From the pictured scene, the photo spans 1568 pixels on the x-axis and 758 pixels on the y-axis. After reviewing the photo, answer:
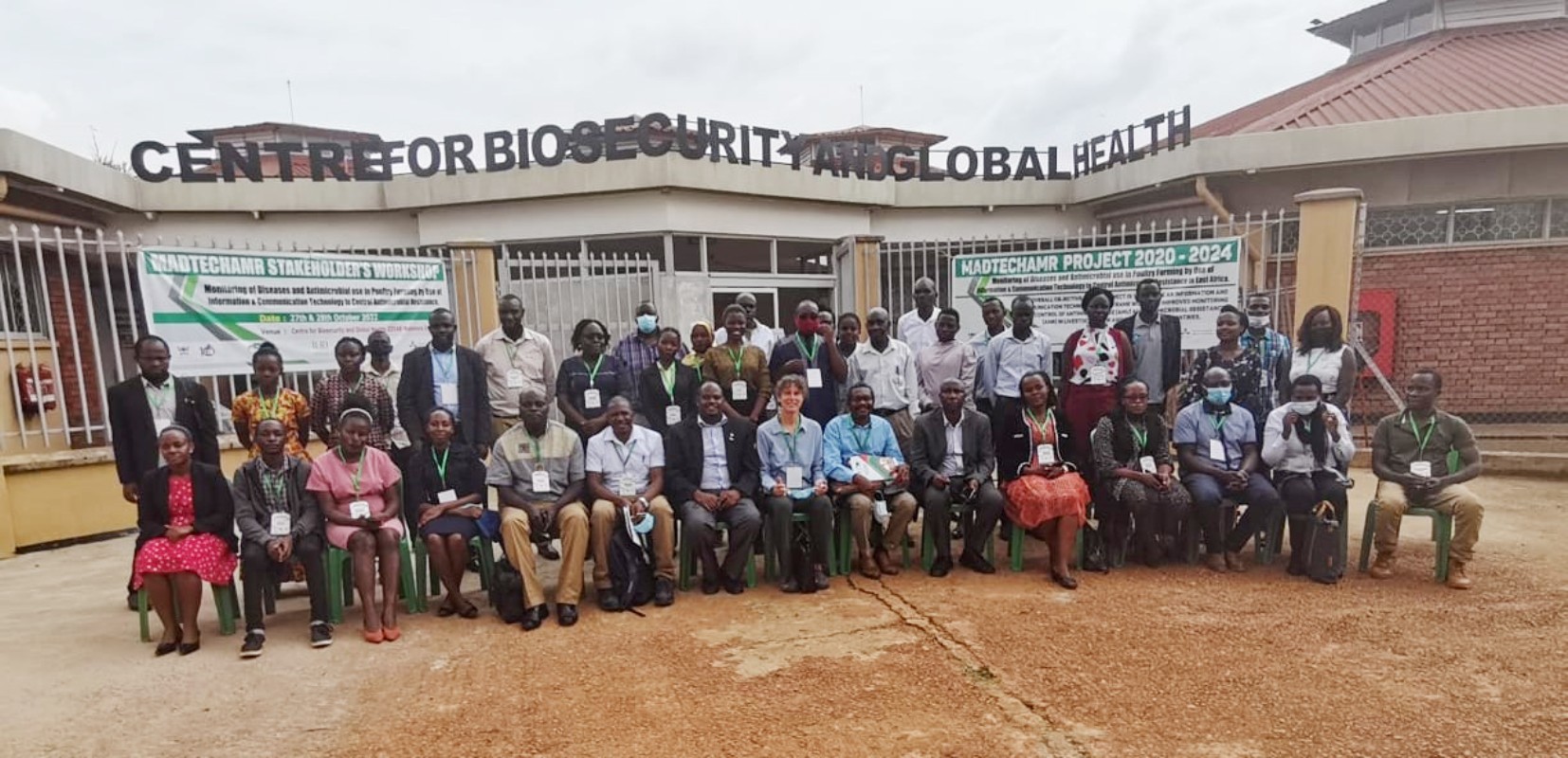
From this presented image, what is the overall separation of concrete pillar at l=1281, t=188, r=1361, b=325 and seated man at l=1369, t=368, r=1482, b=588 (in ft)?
9.24

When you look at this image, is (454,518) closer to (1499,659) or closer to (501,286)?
(501,286)

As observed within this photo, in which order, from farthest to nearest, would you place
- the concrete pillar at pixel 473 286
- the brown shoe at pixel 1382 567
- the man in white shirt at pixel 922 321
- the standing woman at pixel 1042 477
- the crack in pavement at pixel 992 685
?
1. the concrete pillar at pixel 473 286
2. the man in white shirt at pixel 922 321
3. the standing woman at pixel 1042 477
4. the brown shoe at pixel 1382 567
5. the crack in pavement at pixel 992 685

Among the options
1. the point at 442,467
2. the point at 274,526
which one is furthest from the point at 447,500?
the point at 274,526

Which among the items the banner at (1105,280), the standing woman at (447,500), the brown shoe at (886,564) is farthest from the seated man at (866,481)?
the banner at (1105,280)

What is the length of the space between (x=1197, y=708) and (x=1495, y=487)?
5.52m

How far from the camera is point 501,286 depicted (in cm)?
710

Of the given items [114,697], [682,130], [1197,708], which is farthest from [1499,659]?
[682,130]

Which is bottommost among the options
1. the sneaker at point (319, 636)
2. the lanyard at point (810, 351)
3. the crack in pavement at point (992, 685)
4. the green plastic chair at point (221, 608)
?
the crack in pavement at point (992, 685)

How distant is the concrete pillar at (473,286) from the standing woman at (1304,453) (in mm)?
6247

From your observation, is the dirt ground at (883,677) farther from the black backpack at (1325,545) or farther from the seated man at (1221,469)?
the seated man at (1221,469)

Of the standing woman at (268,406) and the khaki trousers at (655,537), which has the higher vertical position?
the standing woman at (268,406)

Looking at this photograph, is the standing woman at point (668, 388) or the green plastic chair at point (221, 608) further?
the standing woman at point (668, 388)

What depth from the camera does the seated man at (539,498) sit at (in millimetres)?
4125

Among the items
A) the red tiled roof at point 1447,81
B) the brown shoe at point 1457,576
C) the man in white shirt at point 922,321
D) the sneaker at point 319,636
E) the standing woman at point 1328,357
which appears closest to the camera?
the sneaker at point 319,636
